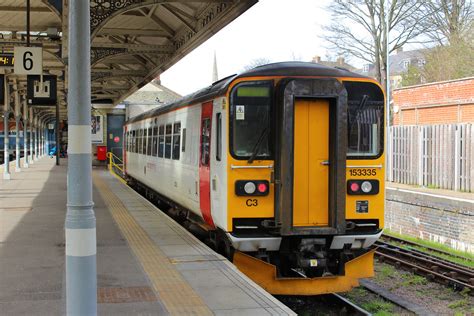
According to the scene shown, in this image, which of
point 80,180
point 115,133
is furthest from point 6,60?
point 115,133

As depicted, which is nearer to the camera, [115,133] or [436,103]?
[436,103]

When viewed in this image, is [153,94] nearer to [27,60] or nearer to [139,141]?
[139,141]

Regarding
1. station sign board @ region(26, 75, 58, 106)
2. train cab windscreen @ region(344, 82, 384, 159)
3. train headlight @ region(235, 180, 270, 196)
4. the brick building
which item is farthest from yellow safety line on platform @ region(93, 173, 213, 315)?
the brick building

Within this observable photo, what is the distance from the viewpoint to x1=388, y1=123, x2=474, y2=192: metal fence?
62.7 feet

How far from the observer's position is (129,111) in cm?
3070

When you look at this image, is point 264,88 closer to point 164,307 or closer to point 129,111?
point 164,307

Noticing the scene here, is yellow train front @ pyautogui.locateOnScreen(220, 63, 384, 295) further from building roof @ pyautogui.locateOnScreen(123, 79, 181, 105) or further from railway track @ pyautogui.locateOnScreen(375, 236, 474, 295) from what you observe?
building roof @ pyautogui.locateOnScreen(123, 79, 181, 105)

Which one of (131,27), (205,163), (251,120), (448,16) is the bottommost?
(205,163)

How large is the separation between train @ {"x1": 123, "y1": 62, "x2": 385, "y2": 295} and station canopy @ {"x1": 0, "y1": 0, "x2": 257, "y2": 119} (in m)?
3.94

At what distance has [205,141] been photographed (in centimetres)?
902

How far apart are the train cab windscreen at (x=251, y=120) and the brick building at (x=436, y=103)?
686 inches

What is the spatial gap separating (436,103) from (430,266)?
15488mm

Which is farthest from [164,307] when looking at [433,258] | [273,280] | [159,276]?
[433,258]

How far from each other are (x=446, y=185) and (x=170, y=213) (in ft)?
31.7
